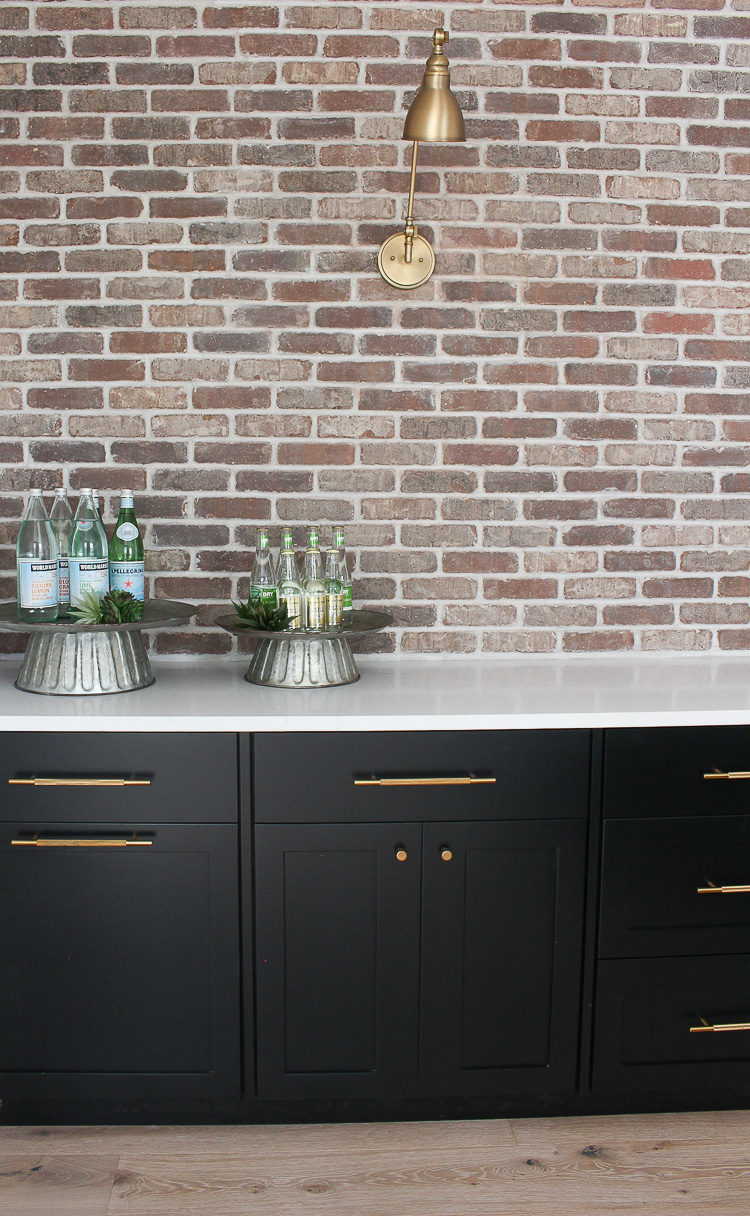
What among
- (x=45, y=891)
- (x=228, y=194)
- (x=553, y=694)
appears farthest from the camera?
(x=228, y=194)

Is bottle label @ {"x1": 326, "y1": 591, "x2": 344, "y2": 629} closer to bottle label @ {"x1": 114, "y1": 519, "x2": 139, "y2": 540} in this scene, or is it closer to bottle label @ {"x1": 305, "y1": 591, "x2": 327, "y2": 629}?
bottle label @ {"x1": 305, "y1": 591, "x2": 327, "y2": 629}

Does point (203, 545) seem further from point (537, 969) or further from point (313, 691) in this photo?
point (537, 969)

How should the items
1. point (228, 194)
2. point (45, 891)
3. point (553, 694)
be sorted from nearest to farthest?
point (45, 891)
point (553, 694)
point (228, 194)

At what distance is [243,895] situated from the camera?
1.82 metres

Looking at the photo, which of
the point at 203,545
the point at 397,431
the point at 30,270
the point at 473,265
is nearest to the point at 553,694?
the point at 397,431

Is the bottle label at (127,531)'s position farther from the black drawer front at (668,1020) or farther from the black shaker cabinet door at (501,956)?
the black drawer front at (668,1020)

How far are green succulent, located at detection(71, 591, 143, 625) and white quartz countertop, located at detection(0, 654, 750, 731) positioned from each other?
163mm

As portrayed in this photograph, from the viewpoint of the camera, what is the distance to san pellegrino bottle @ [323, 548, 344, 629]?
6.67 feet

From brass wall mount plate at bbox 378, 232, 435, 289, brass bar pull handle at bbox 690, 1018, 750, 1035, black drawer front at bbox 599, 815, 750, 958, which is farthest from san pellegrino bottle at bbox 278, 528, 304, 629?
brass bar pull handle at bbox 690, 1018, 750, 1035

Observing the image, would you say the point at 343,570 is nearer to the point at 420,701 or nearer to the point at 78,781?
the point at 420,701

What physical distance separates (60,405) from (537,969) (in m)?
1.69

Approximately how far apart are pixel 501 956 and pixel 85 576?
46.8 inches

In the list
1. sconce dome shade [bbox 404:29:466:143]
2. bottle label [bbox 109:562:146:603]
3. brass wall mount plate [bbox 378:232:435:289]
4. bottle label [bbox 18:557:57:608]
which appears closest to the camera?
sconce dome shade [bbox 404:29:466:143]

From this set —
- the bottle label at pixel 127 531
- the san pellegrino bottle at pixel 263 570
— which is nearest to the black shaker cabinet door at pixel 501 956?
the san pellegrino bottle at pixel 263 570
